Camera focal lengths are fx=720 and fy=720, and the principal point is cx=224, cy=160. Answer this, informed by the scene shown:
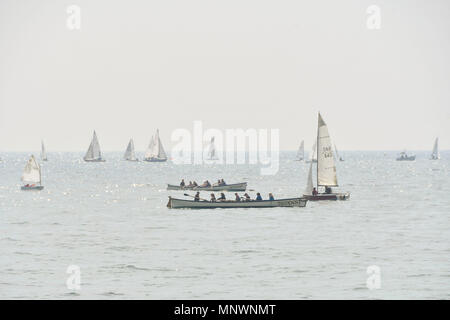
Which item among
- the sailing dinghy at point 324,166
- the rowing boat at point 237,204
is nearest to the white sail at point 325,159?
the sailing dinghy at point 324,166

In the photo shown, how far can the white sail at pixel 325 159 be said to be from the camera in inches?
3046

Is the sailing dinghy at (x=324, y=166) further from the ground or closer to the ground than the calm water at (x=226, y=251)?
further from the ground

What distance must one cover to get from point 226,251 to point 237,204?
26162 millimetres

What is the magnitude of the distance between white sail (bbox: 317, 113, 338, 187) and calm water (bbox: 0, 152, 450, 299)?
10.5ft

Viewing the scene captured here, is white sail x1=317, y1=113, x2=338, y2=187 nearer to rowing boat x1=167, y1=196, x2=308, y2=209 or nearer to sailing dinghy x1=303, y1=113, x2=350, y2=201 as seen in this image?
sailing dinghy x1=303, y1=113, x2=350, y2=201

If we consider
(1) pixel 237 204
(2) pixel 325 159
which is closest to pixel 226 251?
(1) pixel 237 204

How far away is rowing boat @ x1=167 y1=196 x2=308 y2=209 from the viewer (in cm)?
7362

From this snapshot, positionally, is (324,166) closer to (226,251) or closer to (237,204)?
(237,204)

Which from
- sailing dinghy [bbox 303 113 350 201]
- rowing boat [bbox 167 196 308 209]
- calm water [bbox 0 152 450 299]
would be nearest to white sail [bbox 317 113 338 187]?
sailing dinghy [bbox 303 113 350 201]

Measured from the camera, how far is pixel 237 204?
7344cm

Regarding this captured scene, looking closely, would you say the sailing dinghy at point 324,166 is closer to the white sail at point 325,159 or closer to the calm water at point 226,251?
the white sail at point 325,159

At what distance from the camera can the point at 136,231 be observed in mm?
59469

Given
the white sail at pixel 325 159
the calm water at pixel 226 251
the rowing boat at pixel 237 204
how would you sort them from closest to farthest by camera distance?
the calm water at pixel 226 251 < the rowing boat at pixel 237 204 < the white sail at pixel 325 159

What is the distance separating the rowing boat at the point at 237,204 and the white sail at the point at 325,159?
14.9 ft
